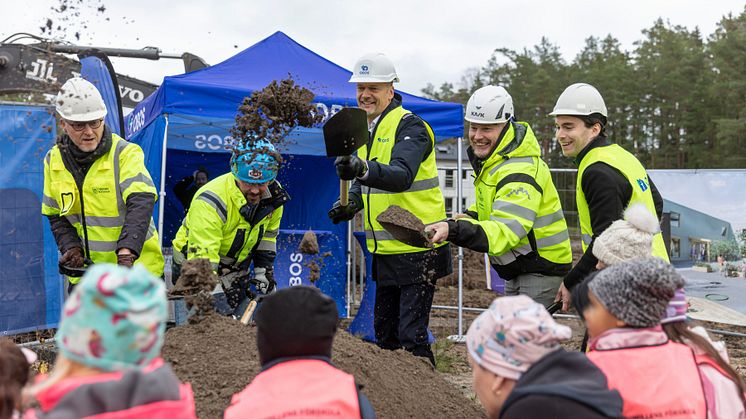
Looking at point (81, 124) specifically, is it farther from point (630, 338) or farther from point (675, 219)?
point (675, 219)

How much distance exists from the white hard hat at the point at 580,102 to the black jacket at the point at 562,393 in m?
2.62

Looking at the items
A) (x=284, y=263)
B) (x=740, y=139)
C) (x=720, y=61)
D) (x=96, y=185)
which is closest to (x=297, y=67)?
(x=284, y=263)

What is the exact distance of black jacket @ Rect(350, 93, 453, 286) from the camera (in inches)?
195

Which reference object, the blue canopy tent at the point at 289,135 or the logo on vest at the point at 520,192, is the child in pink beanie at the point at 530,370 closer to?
the logo on vest at the point at 520,192

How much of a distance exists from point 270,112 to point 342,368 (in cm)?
195

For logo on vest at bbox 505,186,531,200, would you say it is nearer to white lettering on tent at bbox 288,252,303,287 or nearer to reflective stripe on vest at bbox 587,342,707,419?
reflective stripe on vest at bbox 587,342,707,419

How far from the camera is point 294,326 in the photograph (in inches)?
94.6

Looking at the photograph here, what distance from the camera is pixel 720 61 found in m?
36.6

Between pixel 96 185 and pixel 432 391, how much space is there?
258cm

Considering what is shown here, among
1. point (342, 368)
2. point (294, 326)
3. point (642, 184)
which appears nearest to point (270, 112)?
point (342, 368)

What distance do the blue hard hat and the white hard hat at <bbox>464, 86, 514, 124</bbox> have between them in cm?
147

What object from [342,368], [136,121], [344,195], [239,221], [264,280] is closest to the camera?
[342,368]

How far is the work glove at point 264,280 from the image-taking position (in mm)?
6113

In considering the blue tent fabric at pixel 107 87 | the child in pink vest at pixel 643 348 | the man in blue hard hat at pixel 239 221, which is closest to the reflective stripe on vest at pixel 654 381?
the child in pink vest at pixel 643 348
